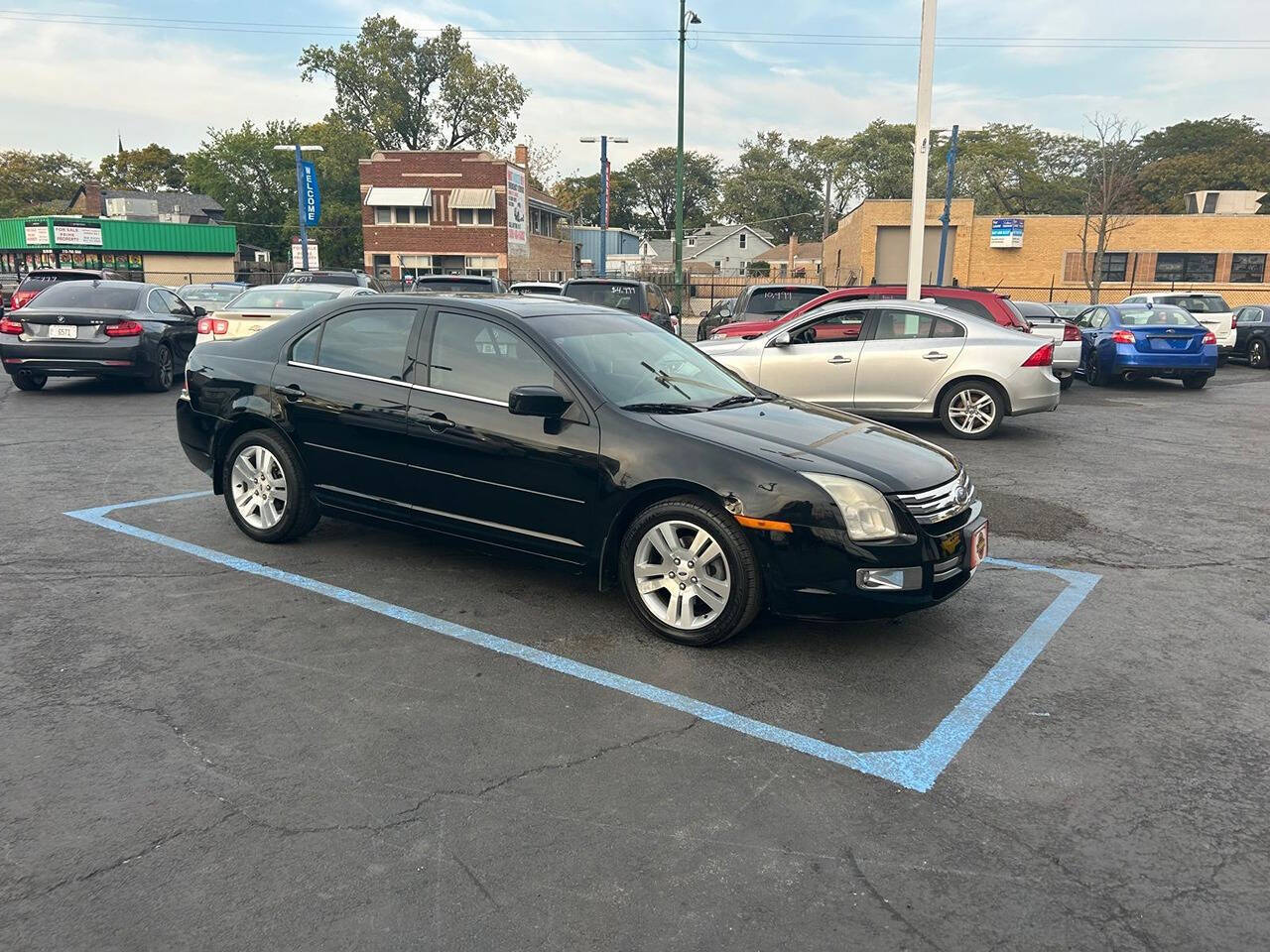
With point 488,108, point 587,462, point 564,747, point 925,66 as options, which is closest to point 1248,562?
point 587,462

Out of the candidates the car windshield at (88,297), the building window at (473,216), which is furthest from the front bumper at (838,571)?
the building window at (473,216)

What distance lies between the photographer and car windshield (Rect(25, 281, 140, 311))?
12.5 meters

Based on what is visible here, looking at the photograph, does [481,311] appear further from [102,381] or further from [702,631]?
[102,381]

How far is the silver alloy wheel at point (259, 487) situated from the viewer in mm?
5797

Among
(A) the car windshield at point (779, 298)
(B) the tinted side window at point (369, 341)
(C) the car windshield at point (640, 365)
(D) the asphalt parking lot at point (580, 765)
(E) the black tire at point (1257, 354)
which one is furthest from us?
(E) the black tire at point (1257, 354)

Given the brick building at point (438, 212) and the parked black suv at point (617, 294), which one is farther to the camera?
the brick building at point (438, 212)

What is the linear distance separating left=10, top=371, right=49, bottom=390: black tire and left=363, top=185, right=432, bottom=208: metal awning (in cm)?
3748

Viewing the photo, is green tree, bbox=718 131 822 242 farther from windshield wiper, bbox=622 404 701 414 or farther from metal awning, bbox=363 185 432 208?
windshield wiper, bbox=622 404 701 414

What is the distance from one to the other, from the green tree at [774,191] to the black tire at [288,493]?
89.1 metres

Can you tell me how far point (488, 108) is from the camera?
6962cm

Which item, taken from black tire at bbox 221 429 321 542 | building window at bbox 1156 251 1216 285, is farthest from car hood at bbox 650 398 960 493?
building window at bbox 1156 251 1216 285

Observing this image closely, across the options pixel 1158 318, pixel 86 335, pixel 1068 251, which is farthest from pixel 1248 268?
pixel 86 335

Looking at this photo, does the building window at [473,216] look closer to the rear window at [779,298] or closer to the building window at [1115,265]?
the building window at [1115,265]

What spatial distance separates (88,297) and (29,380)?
5.30 ft
